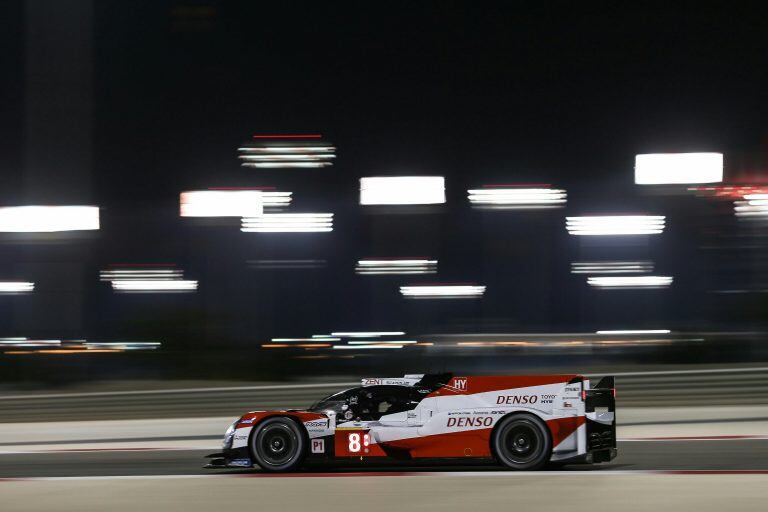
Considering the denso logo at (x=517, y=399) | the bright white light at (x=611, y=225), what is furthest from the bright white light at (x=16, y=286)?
the denso logo at (x=517, y=399)

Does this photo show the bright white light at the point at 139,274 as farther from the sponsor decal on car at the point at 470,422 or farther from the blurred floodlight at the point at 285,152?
the sponsor decal on car at the point at 470,422

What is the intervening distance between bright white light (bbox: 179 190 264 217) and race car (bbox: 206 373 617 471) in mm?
16411

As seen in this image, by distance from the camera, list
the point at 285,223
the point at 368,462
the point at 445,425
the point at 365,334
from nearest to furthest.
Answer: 1. the point at 445,425
2. the point at 368,462
3. the point at 365,334
4. the point at 285,223

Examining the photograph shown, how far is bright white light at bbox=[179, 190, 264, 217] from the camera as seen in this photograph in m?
27.2

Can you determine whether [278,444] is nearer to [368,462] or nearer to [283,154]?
[368,462]

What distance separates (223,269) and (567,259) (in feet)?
29.1

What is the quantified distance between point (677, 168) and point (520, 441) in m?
21.1

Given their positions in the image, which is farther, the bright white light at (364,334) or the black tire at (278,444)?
the bright white light at (364,334)

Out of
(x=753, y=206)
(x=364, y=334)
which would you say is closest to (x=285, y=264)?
(x=364, y=334)

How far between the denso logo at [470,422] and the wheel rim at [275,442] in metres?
1.59

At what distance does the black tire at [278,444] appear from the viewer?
10375mm

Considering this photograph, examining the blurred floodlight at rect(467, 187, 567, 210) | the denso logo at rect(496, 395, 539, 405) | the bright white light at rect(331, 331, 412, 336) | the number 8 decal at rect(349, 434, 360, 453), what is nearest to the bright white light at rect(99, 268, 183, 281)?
the bright white light at rect(331, 331, 412, 336)

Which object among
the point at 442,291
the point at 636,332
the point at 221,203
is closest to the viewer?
the point at 636,332

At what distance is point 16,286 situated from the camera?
2845cm
